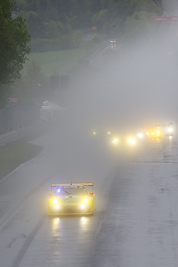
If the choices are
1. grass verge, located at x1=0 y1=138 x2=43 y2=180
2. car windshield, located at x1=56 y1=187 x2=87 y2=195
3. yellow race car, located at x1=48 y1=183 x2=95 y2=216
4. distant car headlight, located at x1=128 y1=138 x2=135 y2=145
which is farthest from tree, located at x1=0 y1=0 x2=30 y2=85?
yellow race car, located at x1=48 y1=183 x2=95 y2=216

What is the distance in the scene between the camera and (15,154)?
1786 inches

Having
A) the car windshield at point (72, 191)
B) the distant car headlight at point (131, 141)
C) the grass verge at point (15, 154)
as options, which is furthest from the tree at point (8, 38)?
the car windshield at point (72, 191)

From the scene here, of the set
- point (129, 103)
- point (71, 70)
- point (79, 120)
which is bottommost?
point (79, 120)

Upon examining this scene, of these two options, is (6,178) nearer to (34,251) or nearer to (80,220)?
(80,220)

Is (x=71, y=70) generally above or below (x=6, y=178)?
above

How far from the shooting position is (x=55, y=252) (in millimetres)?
16234

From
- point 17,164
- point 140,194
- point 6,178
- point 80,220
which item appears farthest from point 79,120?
point 80,220

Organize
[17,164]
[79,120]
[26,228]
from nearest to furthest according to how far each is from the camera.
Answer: [26,228]
[17,164]
[79,120]

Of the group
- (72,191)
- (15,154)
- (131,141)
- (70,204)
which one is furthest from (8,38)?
(70,204)

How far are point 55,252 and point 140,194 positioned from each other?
11.3 metres

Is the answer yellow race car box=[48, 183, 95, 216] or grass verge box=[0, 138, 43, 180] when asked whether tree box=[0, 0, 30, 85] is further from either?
yellow race car box=[48, 183, 95, 216]

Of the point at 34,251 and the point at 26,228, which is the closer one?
the point at 34,251

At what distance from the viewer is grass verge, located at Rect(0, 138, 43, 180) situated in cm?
3812

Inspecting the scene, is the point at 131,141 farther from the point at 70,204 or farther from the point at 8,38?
the point at 70,204
